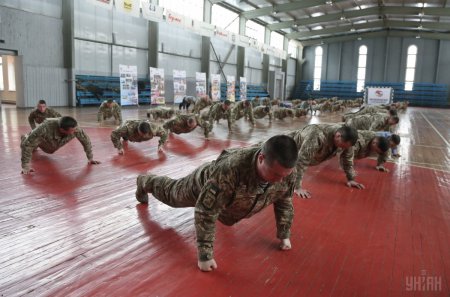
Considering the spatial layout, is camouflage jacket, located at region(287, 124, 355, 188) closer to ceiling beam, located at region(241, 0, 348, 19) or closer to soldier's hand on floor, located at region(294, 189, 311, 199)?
soldier's hand on floor, located at region(294, 189, 311, 199)

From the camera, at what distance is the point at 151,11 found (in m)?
13.3

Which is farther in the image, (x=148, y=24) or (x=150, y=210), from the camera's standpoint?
(x=148, y=24)

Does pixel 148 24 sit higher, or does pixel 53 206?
pixel 148 24

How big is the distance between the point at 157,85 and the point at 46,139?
13.4 meters

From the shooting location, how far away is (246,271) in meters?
2.39

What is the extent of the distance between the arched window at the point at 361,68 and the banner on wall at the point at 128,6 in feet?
78.2

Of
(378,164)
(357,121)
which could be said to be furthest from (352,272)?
(357,121)

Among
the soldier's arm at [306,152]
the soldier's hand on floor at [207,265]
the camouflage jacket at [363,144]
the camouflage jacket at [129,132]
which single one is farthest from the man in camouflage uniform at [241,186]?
the camouflage jacket at [129,132]

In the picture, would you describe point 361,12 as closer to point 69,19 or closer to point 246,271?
point 69,19

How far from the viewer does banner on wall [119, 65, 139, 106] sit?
1598cm

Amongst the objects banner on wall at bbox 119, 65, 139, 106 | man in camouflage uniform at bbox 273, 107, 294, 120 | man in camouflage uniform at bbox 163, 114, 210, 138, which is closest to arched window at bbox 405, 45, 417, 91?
man in camouflage uniform at bbox 273, 107, 294, 120

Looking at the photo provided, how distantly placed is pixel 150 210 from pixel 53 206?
92 centimetres

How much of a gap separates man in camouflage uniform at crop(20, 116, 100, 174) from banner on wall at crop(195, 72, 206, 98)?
50.8 ft

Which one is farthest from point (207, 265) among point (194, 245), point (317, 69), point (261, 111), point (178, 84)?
point (317, 69)
